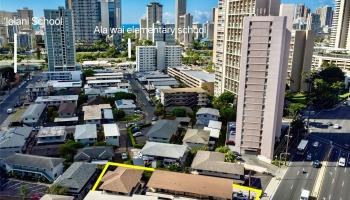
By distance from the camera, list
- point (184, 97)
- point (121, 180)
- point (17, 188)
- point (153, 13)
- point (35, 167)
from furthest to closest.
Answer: point (153, 13) → point (184, 97) → point (35, 167) → point (17, 188) → point (121, 180)

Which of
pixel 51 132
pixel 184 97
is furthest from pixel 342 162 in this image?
pixel 51 132

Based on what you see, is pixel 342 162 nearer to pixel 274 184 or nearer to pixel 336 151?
pixel 336 151

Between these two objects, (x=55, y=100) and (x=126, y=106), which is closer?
(x=126, y=106)

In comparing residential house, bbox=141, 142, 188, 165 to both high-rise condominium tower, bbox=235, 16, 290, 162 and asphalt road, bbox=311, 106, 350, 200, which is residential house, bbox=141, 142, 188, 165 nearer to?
high-rise condominium tower, bbox=235, 16, 290, 162

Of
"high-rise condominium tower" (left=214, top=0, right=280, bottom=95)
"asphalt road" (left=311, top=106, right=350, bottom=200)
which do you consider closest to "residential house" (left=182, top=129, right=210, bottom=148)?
"asphalt road" (left=311, top=106, right=350, bottom=200)

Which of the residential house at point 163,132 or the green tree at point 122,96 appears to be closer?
the residential house at point 163,132

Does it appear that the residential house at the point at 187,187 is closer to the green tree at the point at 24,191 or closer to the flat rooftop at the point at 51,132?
the green tree at the point at 24,191

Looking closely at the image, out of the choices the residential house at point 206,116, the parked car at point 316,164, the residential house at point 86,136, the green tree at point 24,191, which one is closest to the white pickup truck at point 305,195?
the parked car at point 316,164

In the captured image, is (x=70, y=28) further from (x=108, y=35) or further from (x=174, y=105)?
(x=108, y=35)
